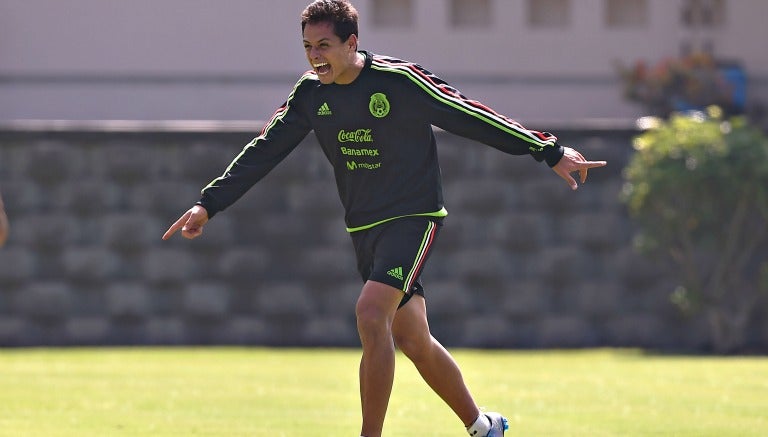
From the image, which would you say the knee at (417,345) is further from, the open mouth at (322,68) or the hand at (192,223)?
the open mouth at (322,68)

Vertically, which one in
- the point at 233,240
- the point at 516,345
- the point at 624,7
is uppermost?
the point at 624,7

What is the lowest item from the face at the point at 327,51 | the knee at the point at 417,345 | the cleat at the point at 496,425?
the cleat at the point at 496,425

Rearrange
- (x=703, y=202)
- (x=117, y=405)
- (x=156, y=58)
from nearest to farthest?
(x=117, y=405)
(x=703, y=202)
(x=156, y=58)

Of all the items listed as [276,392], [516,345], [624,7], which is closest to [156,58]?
[624,7]

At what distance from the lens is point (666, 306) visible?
1388 cm

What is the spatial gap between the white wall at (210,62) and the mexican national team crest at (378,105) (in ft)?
38.4

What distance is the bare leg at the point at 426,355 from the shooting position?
6.96m

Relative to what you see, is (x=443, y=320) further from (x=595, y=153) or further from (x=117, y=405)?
(x=117, y=405)

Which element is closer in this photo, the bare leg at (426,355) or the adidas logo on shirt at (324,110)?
the bare leg at (426,355)

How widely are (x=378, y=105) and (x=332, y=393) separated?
3.36m

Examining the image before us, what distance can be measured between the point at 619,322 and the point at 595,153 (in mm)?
1456

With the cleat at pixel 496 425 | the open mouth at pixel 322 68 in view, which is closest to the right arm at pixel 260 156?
the open mouth at pixel 322 68

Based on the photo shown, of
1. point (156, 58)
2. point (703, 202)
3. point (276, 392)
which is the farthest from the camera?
point (156, 58)

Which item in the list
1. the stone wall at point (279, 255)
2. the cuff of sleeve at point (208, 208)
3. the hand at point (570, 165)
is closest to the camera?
the hand at point (570, 165)
